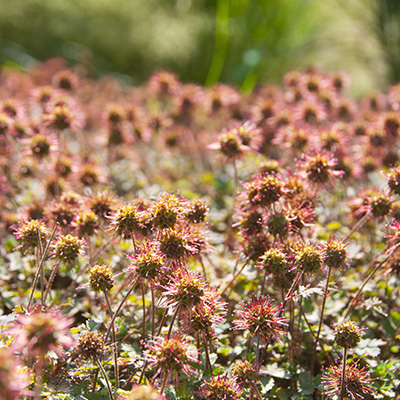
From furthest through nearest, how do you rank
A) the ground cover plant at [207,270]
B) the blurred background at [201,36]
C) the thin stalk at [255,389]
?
the blurred background at [201,36] → the ground cover plant at [207,270] → the thin stalk at [255,389]

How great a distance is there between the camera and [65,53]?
970cm

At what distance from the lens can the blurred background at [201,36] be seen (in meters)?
8.13

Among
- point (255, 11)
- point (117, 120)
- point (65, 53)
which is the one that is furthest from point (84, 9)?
point (117, 120)

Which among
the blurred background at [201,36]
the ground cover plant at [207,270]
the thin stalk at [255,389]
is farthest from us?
the blurred background at [201,36]

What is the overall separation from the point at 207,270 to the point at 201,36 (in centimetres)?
729

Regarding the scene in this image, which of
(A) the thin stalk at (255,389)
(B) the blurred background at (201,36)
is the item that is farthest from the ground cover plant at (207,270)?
(B) the blurred background at (201,36)

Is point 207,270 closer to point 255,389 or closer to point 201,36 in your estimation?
point 255,389

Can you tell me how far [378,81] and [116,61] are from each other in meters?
5.44

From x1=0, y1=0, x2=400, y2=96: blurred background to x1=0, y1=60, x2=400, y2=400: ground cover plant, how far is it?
3.99 meters

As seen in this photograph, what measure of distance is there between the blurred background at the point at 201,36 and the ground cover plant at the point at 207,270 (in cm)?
399

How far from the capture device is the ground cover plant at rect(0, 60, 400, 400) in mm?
1847

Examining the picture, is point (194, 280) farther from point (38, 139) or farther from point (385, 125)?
point (385, 125)

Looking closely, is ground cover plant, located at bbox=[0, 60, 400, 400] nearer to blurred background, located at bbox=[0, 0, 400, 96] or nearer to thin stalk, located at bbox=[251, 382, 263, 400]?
thin stalk, located at bbox=[251, 382, 263, 400]

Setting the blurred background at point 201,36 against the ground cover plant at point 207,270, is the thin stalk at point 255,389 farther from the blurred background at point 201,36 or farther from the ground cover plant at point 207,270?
Result: the blurred background at point 201,36
